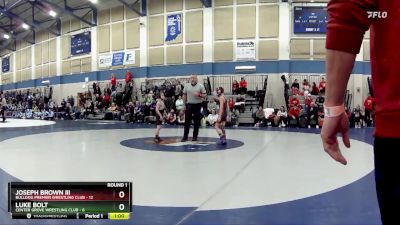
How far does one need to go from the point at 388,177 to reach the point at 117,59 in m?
24.8

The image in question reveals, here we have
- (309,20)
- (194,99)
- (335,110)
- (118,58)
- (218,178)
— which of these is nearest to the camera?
(335,110)

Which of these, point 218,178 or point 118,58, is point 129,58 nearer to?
point 118,58

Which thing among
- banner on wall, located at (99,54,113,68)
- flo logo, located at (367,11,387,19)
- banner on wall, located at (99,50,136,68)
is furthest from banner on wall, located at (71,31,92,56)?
flo logo, located at (367,11,387,19)

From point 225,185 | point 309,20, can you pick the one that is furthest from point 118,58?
point 225,185

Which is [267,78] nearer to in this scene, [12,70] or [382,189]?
[382,189]

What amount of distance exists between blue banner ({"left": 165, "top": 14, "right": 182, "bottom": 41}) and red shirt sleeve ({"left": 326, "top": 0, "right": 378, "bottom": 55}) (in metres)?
21.2

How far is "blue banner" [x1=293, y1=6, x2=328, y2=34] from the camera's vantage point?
19172 mm

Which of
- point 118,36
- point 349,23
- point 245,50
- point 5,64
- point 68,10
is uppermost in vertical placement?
point 68,10

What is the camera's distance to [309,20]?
1922 cm

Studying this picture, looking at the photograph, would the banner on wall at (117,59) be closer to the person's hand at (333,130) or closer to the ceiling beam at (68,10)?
the ceiling beam at (68,10)

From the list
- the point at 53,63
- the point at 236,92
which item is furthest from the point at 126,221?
the point at 53,63

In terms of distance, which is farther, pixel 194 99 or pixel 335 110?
pixel 194 99
